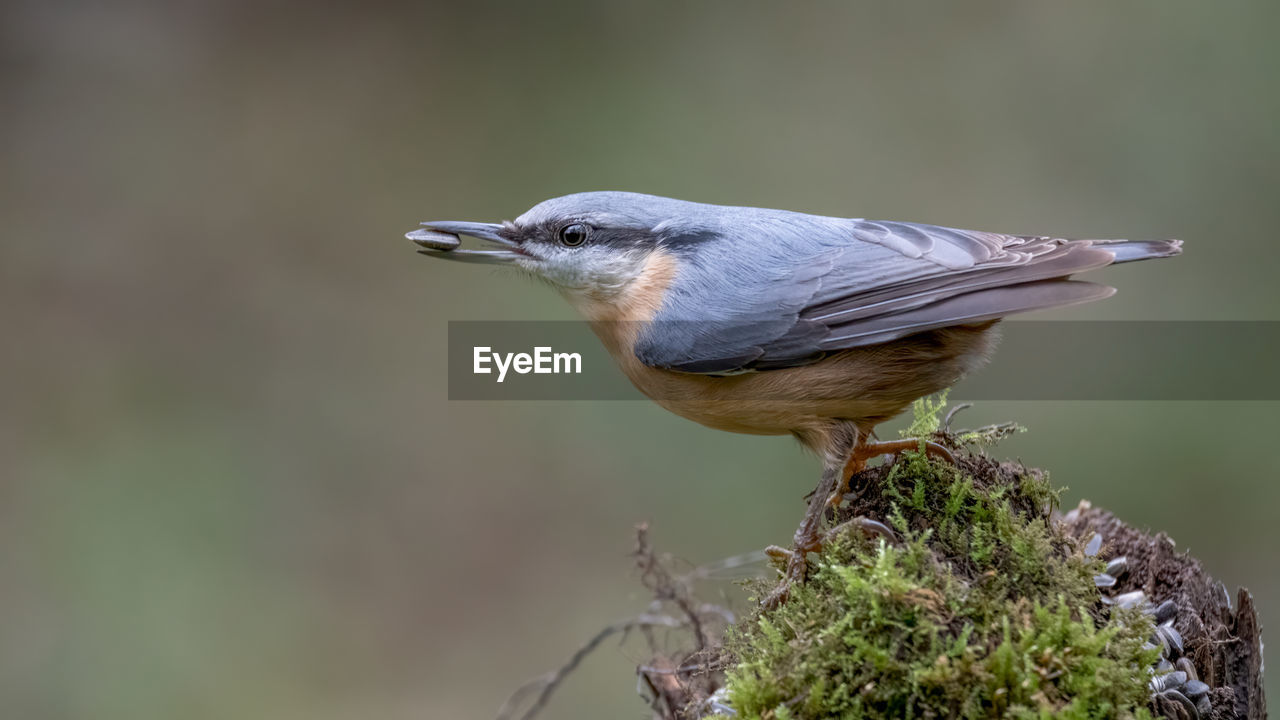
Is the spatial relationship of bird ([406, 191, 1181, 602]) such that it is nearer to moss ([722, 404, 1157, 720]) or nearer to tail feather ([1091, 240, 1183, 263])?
tail feather ([1091, 240, 1183, 263])

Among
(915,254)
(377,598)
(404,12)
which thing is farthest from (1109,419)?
(404,12)

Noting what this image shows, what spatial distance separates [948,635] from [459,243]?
7.16 feet

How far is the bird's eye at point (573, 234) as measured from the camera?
347cm

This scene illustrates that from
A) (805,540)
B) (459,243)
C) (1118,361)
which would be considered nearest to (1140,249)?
(805,540)

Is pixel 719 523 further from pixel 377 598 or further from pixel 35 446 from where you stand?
pixel 35 446

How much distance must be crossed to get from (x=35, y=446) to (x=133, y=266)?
5.14ft

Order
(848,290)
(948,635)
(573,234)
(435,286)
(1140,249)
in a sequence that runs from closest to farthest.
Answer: (948,635), (1140,249), (848,290), (573,234), (435,286)

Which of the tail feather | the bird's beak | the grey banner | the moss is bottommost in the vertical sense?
the moss

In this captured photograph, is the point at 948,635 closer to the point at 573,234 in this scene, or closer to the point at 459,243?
the point at 573,234

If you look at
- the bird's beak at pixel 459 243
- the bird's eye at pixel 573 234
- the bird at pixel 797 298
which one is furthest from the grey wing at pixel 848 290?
the bird's beak at pixel 459 243

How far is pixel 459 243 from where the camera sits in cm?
351

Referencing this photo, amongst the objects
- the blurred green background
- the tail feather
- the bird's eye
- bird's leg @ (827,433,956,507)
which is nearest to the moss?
bird's leg @ (827,433,956,507)

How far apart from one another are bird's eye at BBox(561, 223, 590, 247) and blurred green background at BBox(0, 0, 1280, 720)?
272cm

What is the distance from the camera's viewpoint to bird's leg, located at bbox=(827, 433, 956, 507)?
2.68m
